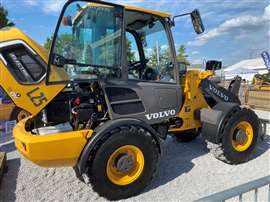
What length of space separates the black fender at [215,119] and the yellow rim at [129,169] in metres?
1.39

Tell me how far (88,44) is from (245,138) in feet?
9.98

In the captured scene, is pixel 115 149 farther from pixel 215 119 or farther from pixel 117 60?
pixel 215 119

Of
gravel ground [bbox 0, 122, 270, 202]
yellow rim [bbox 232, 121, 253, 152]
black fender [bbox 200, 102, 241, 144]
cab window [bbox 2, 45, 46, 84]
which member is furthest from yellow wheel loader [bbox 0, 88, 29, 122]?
yellow rim [bbox 232, 121, 253, 152]

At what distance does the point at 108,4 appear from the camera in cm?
356

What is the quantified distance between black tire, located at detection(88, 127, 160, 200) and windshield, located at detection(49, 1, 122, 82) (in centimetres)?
83

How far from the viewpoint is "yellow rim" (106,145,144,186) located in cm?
351

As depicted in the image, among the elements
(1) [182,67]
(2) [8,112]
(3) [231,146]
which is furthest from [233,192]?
(2) [8,112]

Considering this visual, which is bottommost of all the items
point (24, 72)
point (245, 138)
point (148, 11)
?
point (245, 138)

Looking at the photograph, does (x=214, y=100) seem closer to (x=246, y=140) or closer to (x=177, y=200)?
(x=246, y=140)

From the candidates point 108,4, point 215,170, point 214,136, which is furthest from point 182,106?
point 108,4

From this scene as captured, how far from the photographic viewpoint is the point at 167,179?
4.07 metres

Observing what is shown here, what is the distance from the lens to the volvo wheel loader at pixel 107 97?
3287 millimetres

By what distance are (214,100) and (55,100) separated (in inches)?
110

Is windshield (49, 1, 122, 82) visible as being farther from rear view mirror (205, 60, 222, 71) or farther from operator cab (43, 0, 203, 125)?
rear view mirror (205, 60, 222, 71)
